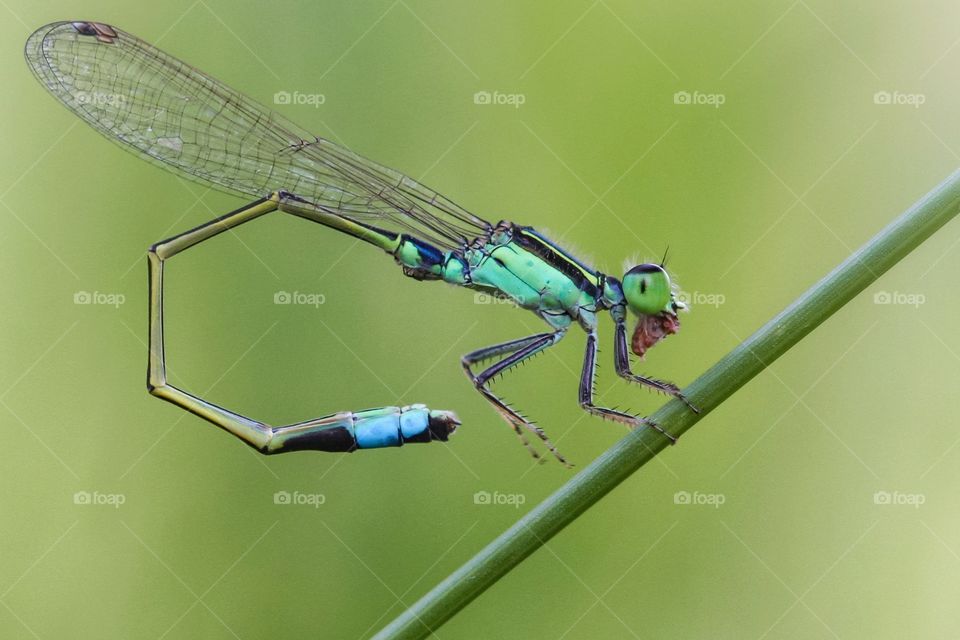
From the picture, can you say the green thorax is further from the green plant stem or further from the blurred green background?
the green plant stem

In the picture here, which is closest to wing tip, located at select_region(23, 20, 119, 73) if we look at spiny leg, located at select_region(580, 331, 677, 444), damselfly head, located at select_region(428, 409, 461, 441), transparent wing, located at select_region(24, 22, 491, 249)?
transparent wing, located at select_region(24, 22, 491, 249)

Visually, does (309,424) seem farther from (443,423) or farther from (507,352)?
(507,352)

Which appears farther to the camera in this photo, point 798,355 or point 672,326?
point 798,355

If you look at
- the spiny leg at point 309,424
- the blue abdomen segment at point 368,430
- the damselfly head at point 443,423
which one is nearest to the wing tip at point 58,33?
the spiny leg at point 309,424

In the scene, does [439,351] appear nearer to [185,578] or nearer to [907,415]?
[185,578]

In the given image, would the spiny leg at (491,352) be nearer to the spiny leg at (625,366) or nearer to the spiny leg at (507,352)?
the spiny leg at (507,352)

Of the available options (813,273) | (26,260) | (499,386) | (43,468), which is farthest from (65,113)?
(813,273)
